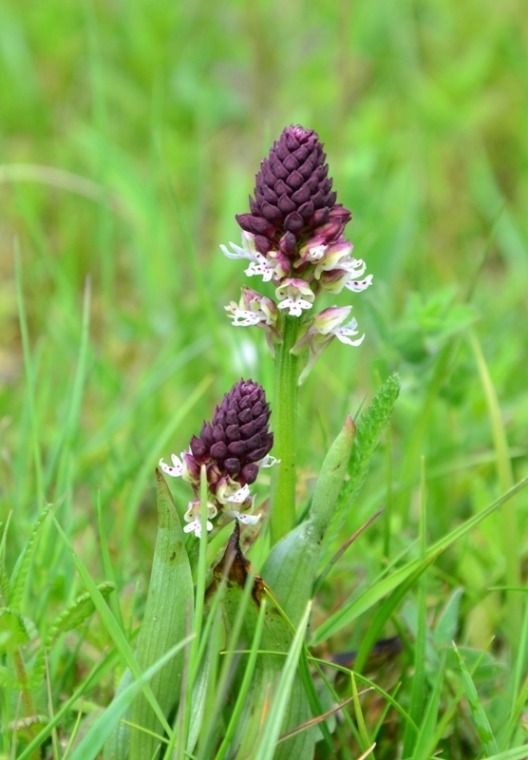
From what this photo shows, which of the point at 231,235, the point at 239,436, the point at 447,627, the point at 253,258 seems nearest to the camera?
the point at 239,436

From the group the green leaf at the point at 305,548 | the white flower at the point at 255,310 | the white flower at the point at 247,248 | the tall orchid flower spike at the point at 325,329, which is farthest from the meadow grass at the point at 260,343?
the white flower at the point at 247,248

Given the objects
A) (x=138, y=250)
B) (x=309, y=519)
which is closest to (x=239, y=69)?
(x=138, y=250)

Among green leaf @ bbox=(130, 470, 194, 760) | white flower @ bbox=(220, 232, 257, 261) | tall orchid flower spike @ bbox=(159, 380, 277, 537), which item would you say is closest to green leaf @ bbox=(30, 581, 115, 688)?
green leaf @ bbox=(130, 470, 194, 760)

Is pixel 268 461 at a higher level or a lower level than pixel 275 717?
higher

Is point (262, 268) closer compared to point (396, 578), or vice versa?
point (262, 268)

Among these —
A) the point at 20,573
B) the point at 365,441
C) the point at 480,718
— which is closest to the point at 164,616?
the point at 20,573

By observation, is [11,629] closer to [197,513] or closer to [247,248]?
[197,513]
